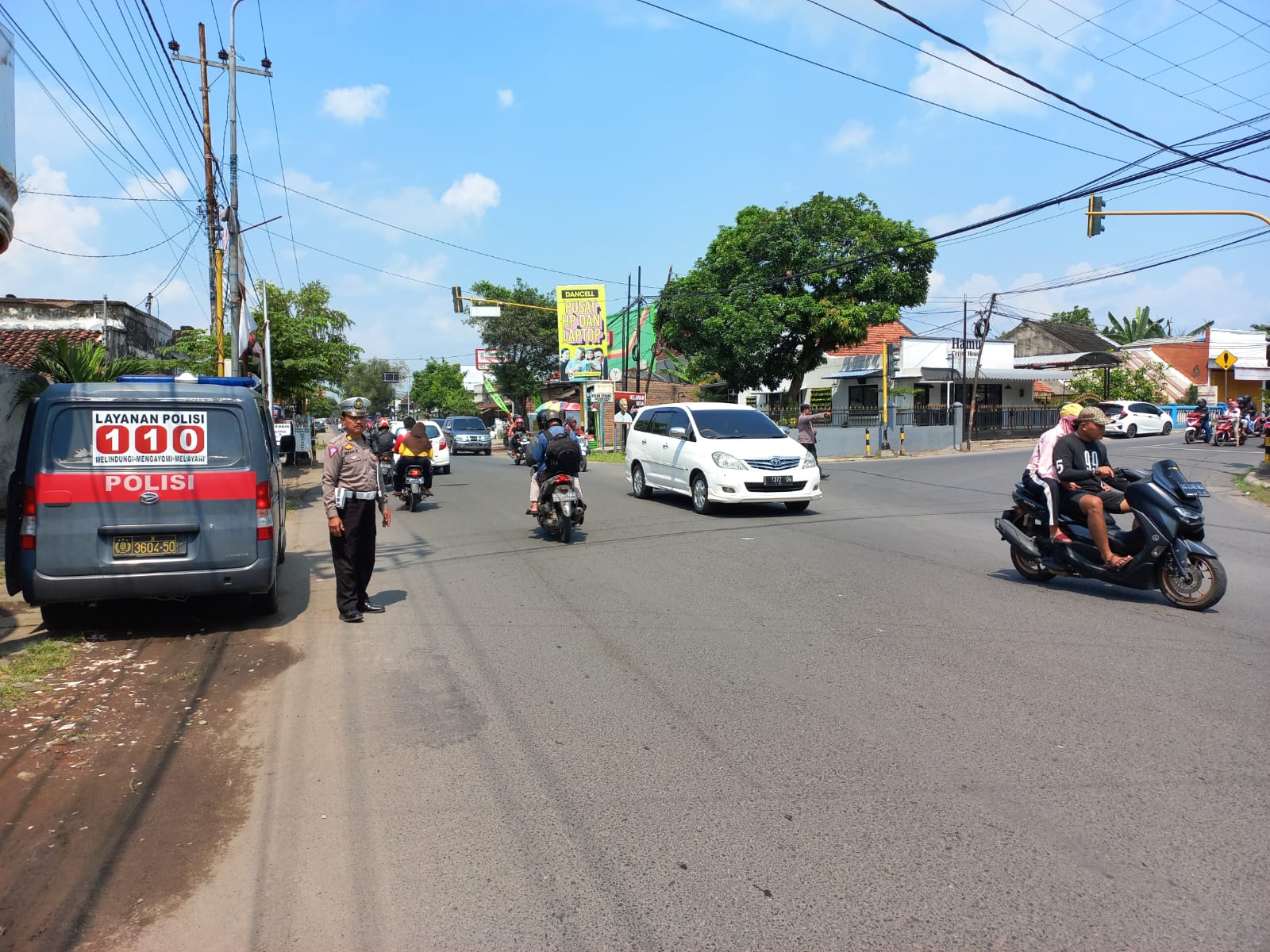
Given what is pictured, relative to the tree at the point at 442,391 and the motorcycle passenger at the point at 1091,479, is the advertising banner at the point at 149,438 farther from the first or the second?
the tree at the point at 442,391

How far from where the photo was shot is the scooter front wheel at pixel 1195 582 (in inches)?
279

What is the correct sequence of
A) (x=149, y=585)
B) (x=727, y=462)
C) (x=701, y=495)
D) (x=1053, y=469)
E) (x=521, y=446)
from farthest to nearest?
(x=521, y=446)
(x=701, y=495)
(x=727, y=462)
(x=1053, y=469)
(x=149, y=585)

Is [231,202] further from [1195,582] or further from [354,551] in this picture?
[1195,582]

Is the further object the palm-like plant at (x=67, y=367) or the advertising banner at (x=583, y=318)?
the advertising banner at (x=583, y=318)

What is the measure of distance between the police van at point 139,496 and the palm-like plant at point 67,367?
6620 mm

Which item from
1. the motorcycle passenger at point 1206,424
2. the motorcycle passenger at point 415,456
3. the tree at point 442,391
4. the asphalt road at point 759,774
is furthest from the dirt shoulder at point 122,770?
the tree at point 442,391

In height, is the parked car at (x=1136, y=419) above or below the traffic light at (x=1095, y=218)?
below

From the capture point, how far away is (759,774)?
13.7ft

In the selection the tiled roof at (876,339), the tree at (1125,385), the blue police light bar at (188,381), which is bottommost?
the blue police light bar at (188,381)

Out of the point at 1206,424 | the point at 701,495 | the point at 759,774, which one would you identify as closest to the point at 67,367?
the point at 701,495

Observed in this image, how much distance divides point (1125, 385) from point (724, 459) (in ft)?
134

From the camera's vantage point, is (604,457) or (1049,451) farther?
(604,457)

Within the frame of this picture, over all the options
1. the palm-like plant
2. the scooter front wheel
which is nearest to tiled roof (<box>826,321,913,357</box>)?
the palm-like plant

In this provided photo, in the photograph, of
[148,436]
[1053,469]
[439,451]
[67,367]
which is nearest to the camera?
[148,436]
